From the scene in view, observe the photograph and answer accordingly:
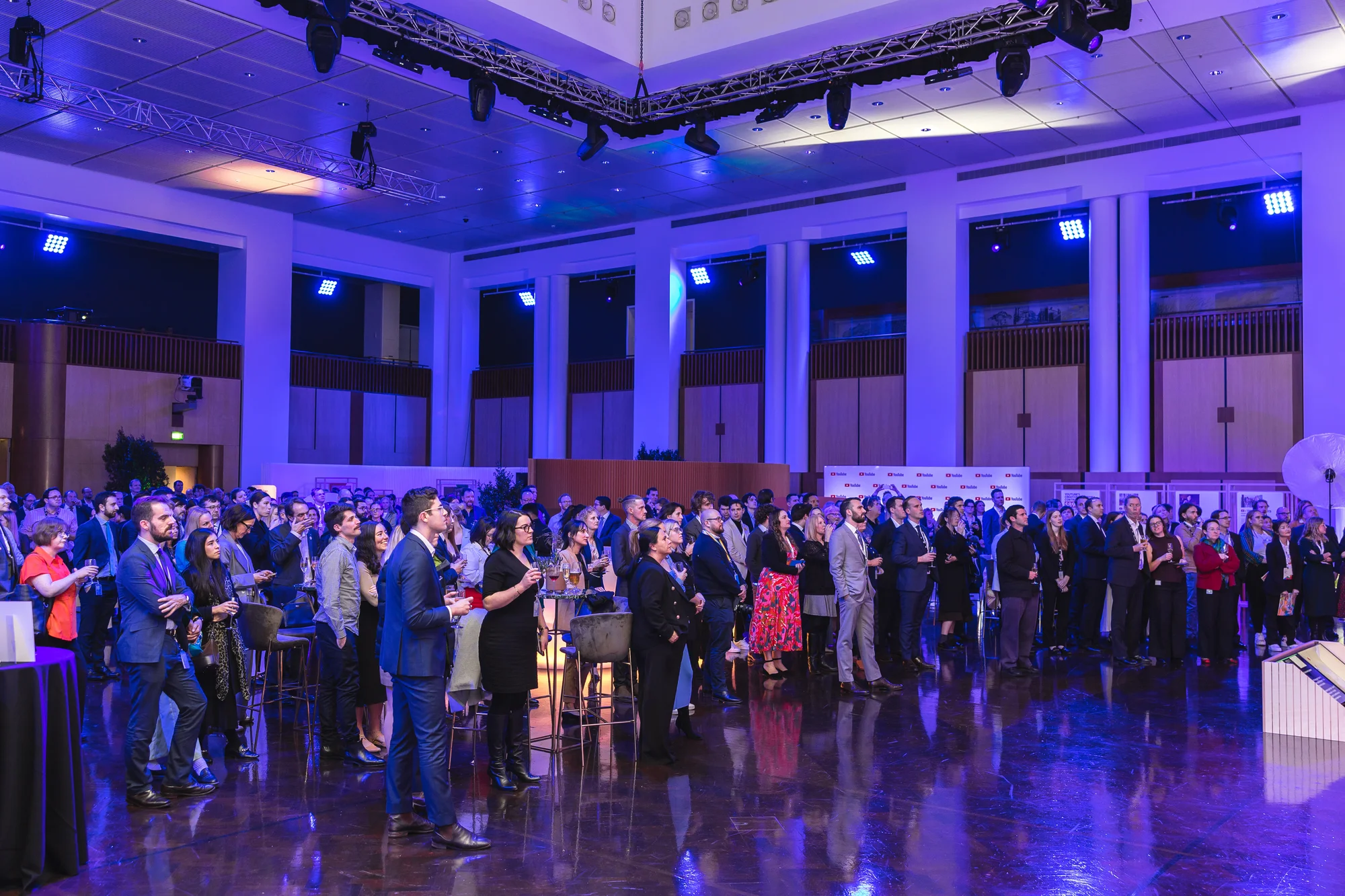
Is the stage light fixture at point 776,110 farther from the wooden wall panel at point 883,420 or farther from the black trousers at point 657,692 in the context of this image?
the black trousers at point 657,692

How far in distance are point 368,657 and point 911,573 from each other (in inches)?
193

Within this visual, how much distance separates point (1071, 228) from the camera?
53.3ft

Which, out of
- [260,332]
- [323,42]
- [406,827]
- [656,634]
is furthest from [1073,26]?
[260,332]

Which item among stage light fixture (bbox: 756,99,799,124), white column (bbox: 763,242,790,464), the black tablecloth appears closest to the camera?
the black tablecloth

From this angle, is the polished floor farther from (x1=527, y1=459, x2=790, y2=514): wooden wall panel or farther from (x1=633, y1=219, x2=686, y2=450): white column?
(x1=633, y1=219, x2=686, y2=450): white column

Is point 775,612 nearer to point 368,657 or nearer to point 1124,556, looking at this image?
point 1124,556

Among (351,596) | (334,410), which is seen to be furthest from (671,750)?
(334,410)

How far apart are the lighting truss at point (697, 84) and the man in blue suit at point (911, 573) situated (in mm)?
5154

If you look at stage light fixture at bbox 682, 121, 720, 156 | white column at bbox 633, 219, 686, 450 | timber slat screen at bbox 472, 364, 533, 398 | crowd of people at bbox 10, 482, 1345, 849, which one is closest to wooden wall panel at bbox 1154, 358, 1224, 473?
crowd of people at bbox 10, 482, 1345, 849

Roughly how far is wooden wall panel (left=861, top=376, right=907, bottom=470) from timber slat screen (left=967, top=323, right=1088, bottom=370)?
52.2 inches

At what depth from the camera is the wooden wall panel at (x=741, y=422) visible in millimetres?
19188

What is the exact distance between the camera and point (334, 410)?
21531 mm

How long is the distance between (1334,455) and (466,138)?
11.8m

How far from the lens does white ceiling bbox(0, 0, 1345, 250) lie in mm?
11461
